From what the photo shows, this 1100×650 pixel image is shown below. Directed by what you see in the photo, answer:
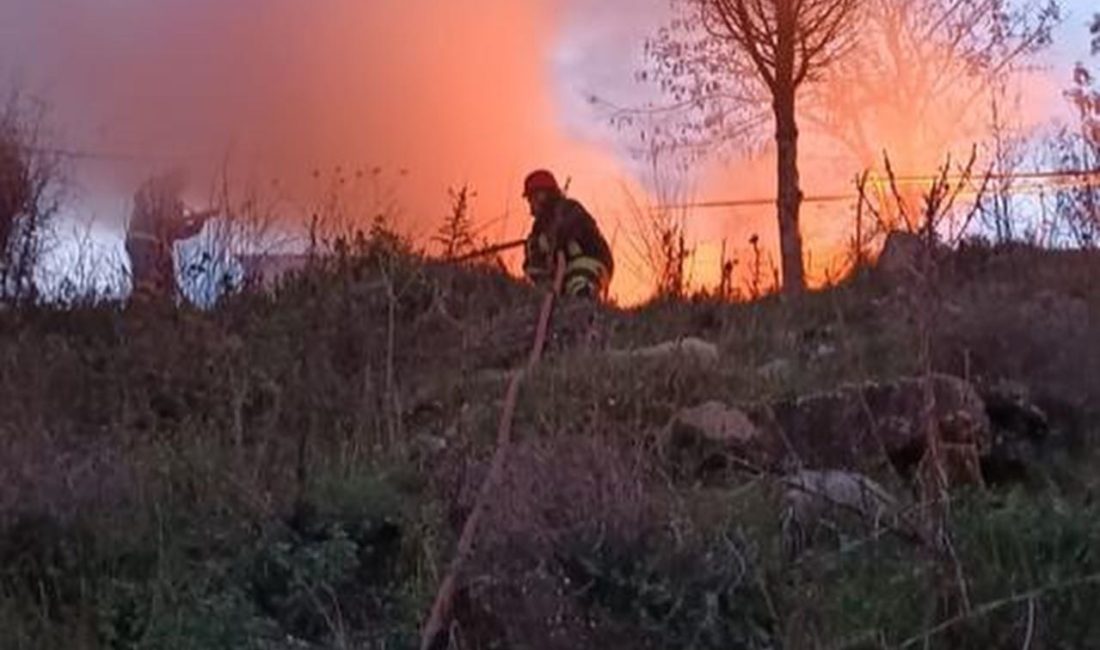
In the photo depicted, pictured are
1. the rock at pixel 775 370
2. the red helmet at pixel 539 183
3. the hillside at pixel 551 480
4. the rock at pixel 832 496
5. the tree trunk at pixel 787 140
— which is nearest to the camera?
the hillside at pixel 551 480

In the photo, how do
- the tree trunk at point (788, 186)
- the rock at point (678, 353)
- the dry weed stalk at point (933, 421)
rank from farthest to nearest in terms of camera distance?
the tree trunk at point (788, 186)
the rock at point (678, 353)
the dry weed stalk at point (933, 421)

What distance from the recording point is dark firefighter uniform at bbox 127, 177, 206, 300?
12133 millimetres

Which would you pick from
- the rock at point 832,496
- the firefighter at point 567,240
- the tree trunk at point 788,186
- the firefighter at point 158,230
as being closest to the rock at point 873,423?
the rock at point 832,496

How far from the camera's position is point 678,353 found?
29.9ft

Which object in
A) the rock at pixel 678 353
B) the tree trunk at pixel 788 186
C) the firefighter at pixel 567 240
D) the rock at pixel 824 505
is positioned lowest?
the rock at pixel 824 505

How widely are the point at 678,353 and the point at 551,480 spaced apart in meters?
3.32

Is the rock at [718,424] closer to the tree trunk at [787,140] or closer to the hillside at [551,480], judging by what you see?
the hillside at [551,480]

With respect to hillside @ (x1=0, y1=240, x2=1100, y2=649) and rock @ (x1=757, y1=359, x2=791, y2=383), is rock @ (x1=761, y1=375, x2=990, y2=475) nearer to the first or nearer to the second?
hillside @ (x1=0, y1=240, x2=1100, y2=649)

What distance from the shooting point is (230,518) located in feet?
21.2

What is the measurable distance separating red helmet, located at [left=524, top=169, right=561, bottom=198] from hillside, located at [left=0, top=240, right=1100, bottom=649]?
2.63 meters

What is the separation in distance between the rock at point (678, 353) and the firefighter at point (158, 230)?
137 inches

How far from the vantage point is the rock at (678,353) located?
9.02 metres

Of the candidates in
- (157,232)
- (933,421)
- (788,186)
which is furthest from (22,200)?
(933,421)

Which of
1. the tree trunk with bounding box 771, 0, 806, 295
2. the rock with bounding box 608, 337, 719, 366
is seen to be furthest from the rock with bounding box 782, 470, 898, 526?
the tree trunk with bounding box 771, 0, 806, 295
